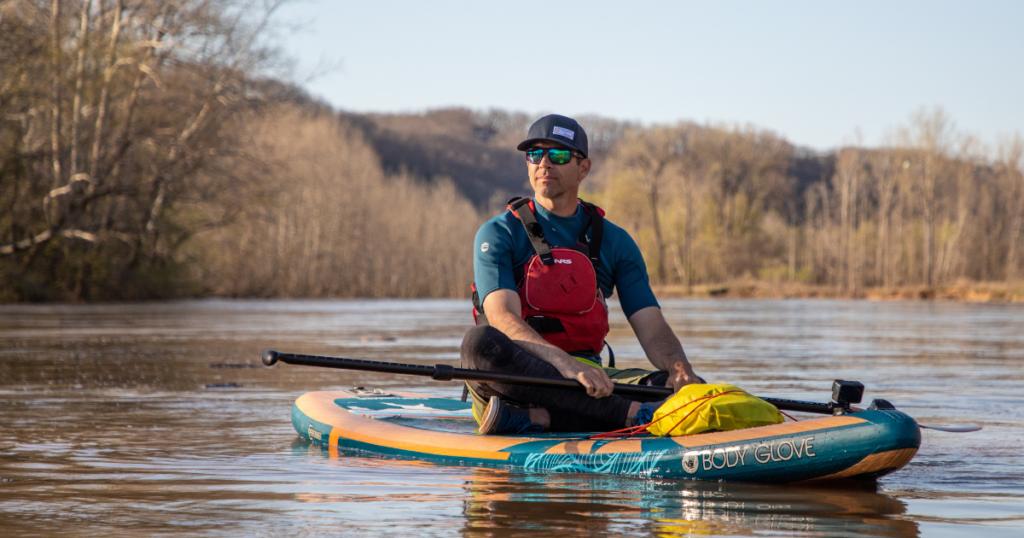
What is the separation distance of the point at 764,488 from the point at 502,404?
126 centimetres

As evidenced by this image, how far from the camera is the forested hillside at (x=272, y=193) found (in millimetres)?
32781

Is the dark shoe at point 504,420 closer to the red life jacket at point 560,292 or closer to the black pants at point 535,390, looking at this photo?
the black pants at point 535,390

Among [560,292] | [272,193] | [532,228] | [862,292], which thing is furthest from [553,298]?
[862,292]

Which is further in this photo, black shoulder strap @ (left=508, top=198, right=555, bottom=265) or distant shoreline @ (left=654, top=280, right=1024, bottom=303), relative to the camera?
distant shoreline @ (left=654, top=280, right=1024, bottom=303)

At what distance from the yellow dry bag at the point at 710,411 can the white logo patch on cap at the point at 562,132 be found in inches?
48.8

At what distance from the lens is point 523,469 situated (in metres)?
5.65

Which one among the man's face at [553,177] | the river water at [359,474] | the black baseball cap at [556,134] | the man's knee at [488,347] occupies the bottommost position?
the river water at [359,474]

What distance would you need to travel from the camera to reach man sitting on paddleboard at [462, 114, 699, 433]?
5.88 m

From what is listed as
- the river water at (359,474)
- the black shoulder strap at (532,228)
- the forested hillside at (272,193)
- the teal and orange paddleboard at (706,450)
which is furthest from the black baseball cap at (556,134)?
the forested hillside at (272,193)

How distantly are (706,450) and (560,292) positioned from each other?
1011mm

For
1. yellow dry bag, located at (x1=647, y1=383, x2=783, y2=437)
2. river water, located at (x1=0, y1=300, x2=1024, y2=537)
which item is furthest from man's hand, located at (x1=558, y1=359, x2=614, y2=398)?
river water, located at (x1=0, y1=300, x2=1024, y2=537)

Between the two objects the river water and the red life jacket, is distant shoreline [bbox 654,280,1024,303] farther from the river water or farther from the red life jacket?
the red life jacket

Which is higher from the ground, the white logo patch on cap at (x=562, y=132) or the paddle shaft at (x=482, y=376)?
the white logo patch on cap at (x=562, y=132)

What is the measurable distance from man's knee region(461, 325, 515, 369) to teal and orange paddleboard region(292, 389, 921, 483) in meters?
0.35
